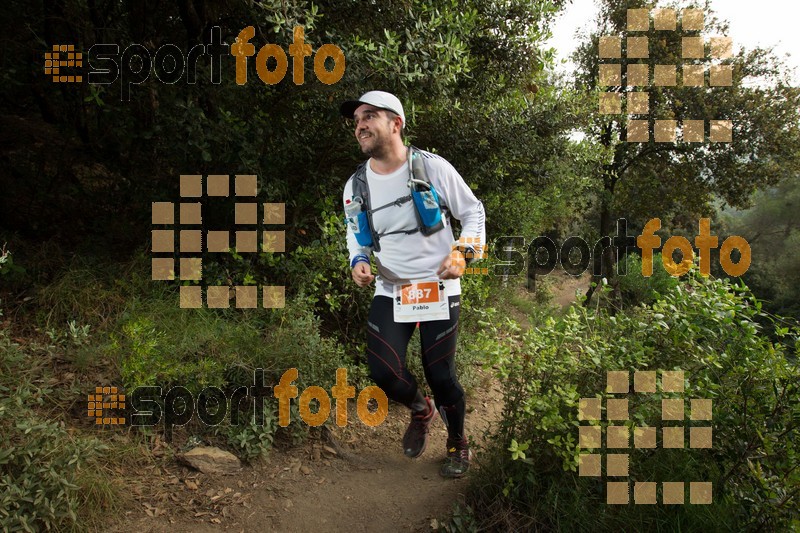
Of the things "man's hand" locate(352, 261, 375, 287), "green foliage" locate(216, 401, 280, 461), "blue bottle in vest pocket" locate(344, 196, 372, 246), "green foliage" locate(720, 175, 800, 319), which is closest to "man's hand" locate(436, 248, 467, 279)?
"man's hand" locate(352, 261, 375, 287)

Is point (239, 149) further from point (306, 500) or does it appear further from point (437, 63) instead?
point (306, 500)

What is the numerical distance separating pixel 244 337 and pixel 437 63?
128 inches

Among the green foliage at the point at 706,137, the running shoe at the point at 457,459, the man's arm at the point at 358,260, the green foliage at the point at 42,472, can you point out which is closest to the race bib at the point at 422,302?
the man's arm at the point at 358,260

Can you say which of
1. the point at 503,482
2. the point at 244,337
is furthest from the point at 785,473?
the point at 244,337

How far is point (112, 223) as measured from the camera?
Answer: 19.7ft

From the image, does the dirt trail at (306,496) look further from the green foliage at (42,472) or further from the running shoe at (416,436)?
the green foliage at (42,472)

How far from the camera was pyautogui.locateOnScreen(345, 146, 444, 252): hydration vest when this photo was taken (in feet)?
11.4

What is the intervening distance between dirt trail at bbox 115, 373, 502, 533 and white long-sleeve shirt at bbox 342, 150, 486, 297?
1.24 m

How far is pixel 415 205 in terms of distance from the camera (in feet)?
11.5

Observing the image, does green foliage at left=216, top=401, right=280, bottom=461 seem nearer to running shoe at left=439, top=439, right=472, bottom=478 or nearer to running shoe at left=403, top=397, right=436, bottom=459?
running shoe at left=403, top=397, right=436, bottom=459

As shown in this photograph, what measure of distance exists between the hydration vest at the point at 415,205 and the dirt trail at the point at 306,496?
1507 millimetres

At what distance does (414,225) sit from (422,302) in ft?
1.74

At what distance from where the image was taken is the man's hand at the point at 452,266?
343cm

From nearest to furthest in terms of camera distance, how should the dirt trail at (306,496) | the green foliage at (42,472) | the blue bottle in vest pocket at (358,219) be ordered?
1. the green foliage at (42,472)
2. the dirt trail at (306,496)
3. the blue bottle in vest pocket at (358,219)
